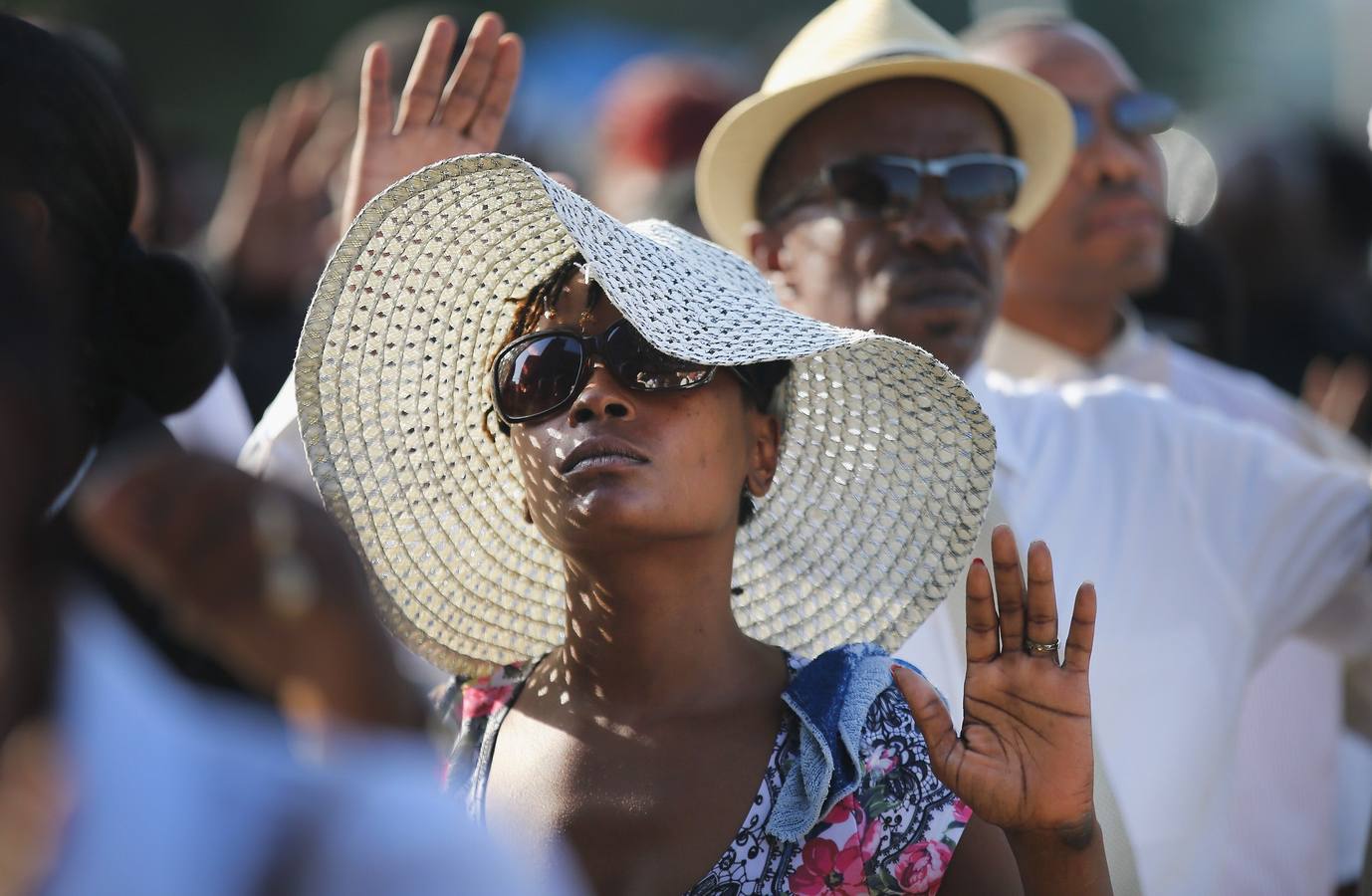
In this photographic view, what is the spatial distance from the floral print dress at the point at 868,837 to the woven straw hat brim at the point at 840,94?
5.52ft

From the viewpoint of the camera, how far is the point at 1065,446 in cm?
345

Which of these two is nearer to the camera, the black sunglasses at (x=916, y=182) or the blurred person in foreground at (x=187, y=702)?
the blurred person in foreground at (x=187, y=702)

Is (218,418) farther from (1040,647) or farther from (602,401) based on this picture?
(1040,647)

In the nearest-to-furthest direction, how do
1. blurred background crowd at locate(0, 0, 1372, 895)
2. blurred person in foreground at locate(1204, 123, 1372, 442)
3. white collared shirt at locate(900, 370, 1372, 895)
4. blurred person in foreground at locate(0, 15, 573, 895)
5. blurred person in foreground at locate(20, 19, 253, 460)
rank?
blurred person in foreground at locate(0, 15, 573, 895)
blurred person in foreground at locate(20, 19, 253, 460)
white collared shirt at locate(900, 370, 1372, 895)
blurred background crowd at locate(0, 0, 1372, 895)
blurred person in foreground at locate(1204, 123, 1372, 442)

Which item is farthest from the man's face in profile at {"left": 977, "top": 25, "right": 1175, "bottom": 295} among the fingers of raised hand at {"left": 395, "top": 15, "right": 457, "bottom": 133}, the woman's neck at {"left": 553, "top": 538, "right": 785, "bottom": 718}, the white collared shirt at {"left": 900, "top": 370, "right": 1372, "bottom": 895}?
the woman's neck at {"left": 553, "top": 538, "right": 785, "bottom": 718}

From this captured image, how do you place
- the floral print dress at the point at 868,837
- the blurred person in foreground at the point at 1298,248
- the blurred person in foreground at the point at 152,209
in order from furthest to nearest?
the blurred person in foreground at the point at 1298,248 → the blurred person in foreground at the point at 152,209 → the floral print dress at the point at 868,837

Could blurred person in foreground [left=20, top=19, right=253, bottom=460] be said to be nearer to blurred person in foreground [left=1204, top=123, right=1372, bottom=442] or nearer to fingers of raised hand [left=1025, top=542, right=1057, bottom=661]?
fingers of raised hand [left=1025, top=542, right=1057, bottom=661]

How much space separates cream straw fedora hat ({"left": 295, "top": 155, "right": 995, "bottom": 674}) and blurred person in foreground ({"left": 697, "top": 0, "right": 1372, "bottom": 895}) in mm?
407

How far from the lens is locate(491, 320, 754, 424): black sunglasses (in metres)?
2.32

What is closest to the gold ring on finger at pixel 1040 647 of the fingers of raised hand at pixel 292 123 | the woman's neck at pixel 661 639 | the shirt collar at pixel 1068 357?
the woman's neck at pixel 661 639

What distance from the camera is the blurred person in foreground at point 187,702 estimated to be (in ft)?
3.39

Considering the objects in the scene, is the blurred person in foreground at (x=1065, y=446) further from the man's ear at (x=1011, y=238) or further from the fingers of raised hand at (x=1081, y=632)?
the fingers of raised hand at (x=1081, y=632)

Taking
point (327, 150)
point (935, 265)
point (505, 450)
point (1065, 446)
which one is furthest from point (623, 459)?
point (327, 150)

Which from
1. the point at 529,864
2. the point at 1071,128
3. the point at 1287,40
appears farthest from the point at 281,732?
the point at 1287,40
